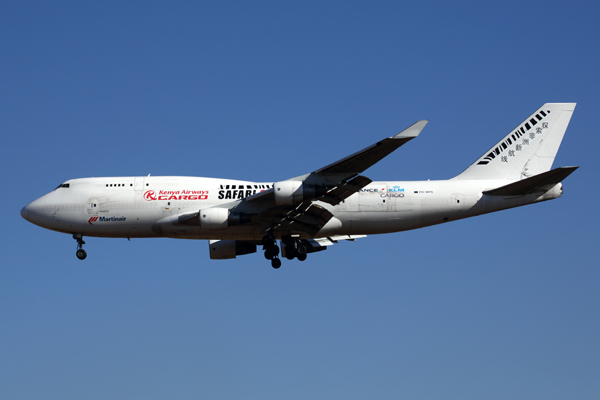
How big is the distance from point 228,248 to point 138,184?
6.02 m

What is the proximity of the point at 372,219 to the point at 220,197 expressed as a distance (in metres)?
7.66

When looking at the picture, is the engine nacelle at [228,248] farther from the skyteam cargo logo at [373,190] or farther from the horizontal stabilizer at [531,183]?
the horizontal stabilizer at [531,183]

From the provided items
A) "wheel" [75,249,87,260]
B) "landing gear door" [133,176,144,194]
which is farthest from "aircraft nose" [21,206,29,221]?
"landing gear door" [133,176,144,194]

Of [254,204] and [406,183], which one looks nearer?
[254,204]

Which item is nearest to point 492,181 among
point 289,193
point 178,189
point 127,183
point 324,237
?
point 324,237

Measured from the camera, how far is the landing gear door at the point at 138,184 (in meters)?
33.3

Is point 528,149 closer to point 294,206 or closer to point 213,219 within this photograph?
point 294,206

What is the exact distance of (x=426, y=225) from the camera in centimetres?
3306

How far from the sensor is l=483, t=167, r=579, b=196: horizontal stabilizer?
30.1 meters

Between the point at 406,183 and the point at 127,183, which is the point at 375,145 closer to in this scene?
the point at 406,183

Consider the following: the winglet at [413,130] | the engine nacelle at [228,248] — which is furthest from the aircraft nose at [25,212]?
the winglet at [413,130]

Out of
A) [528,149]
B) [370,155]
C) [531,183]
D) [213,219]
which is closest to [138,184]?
[213,219]

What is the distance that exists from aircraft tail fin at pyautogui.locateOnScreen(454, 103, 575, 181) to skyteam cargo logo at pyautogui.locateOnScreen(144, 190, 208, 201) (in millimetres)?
13354

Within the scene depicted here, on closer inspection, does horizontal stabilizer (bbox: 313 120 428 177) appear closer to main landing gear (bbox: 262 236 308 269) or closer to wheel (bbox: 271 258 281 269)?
main landing gear (bbox: 262 236 308 269)
